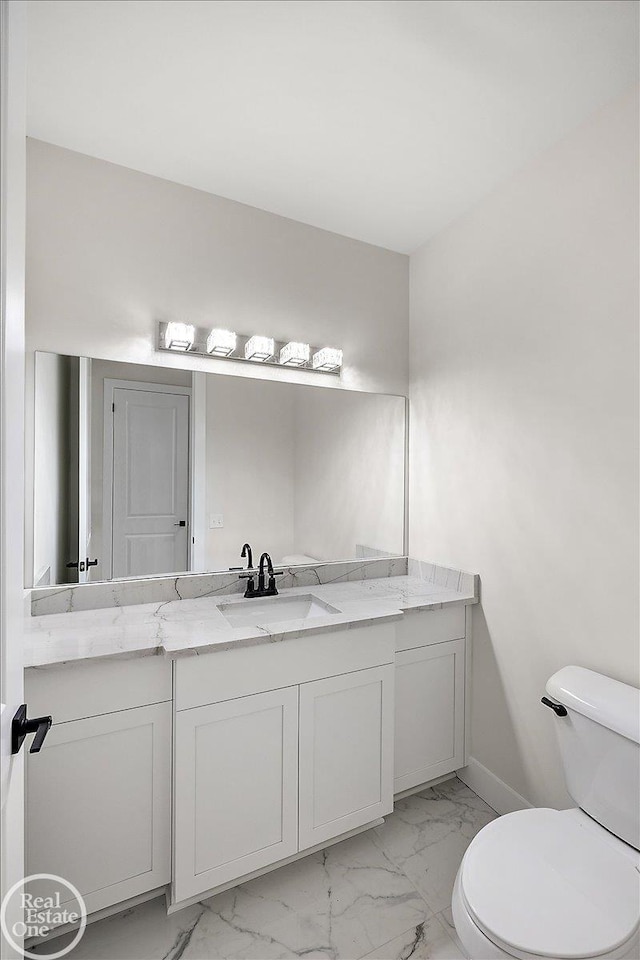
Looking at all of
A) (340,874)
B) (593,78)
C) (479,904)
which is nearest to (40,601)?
(340,874)

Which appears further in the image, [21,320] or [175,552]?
[175,552]

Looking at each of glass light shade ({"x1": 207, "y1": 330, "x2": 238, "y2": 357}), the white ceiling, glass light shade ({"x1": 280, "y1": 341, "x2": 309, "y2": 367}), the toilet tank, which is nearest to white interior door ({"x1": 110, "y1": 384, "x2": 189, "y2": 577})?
glass light shade ({"x1": 207, "y1": 330, "x2": 238, "y2": 357})

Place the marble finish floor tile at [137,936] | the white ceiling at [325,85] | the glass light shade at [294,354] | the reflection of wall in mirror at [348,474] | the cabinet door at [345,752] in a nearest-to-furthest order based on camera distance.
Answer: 1. the white ceiling at [325,85]
2. the marble finish floor tile at [137,936]
3. the cabinet door at [345,752]
4. the glass light shade at [294,354]
5. the reflection of wall in mirror at [348,474]

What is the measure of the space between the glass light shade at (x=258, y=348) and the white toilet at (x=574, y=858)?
1.63 m

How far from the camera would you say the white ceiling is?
1.25 meters

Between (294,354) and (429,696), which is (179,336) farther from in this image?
(429,696)

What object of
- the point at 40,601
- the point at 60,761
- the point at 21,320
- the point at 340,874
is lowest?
the point at 340,874

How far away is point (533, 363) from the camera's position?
1798mm

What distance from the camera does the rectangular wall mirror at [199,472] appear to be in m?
1.77

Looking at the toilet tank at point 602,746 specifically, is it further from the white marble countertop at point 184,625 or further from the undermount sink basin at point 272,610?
the undermount sink basin at point 272,610

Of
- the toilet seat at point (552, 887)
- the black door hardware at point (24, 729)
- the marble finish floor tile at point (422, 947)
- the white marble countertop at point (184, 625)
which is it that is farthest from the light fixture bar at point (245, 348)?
the marble finish floor tile at point (422, 947)

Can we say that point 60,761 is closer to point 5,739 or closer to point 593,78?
point 5,739

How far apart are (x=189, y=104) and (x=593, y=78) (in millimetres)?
1227

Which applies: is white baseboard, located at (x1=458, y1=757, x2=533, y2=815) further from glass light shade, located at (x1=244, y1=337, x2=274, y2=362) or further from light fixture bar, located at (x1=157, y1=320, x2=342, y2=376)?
glass light shade, located at (x1=244, y1=337, x2=274, y2=362)
